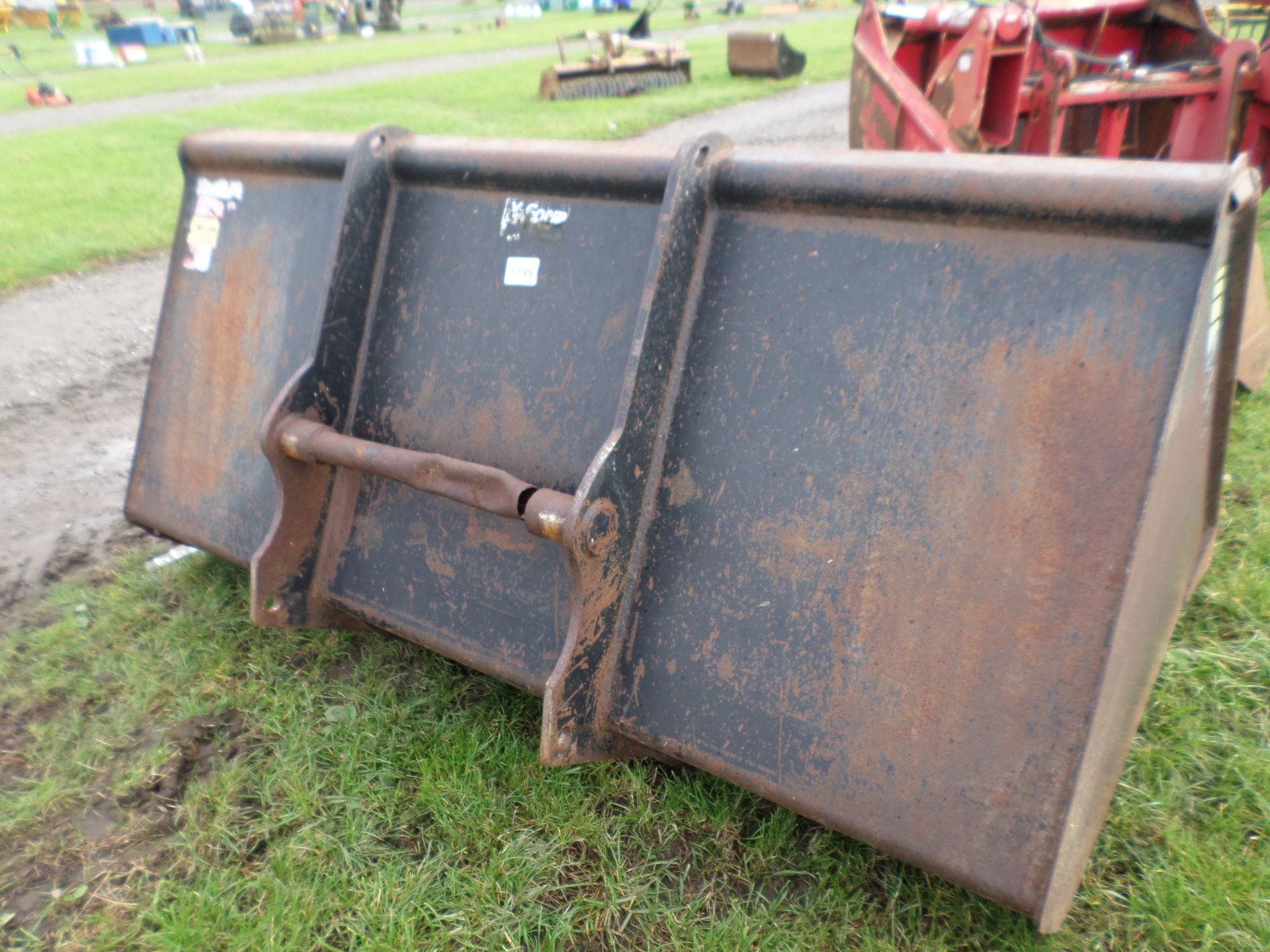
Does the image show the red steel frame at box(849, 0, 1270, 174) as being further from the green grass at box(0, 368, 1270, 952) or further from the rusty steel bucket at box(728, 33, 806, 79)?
the rusty steel bucket at box(728, 33, 806, 79)

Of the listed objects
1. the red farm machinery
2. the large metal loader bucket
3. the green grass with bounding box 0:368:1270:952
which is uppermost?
the red farm machinery

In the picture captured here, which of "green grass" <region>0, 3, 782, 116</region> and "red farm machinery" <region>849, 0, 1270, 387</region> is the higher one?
A: "green grass" <region>0, 3, 782, 116</region>

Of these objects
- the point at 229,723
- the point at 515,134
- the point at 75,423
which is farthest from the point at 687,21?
the point at 229,723

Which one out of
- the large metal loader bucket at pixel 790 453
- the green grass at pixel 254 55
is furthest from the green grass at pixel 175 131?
the large metal loader bucket at pixel 790 453

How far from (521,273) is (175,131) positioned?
36.9 ft

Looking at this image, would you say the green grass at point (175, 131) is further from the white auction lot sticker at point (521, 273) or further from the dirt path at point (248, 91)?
the white auction lot sticker at point (521, 273)

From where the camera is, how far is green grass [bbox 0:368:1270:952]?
1814 mm

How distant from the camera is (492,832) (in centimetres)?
203

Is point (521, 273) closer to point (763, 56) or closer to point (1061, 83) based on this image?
point (1061, 83)

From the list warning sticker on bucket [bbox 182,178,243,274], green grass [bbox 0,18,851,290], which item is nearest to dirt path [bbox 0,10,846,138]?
green grass [bbox 0,18,851,290]

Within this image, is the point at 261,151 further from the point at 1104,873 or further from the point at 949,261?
the point at 1104,873

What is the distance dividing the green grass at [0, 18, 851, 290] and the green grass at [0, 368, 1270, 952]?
517 centimetres

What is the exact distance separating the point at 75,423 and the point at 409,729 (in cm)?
293

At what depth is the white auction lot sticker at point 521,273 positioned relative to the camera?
6.97ft
